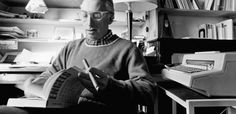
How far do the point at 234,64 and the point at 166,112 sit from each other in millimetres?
820

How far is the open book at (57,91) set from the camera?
88 centimetres

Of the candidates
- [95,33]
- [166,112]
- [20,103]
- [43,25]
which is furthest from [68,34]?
[20,103]

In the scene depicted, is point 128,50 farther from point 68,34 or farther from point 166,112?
point 68,34

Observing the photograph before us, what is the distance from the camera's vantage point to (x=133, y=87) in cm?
104

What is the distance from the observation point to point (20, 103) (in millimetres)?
922

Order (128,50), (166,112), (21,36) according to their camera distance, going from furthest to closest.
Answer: (21,36), (166,112), (128,50)

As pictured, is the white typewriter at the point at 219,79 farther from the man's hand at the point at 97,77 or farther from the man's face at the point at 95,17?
the man's face at the point at 95,17

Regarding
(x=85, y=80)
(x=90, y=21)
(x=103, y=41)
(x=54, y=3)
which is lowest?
(x=85, y=80)

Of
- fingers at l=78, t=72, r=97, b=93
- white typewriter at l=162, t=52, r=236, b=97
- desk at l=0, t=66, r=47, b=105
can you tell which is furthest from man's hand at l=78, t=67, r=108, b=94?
desk at l=0, t=66, r=47, b=105

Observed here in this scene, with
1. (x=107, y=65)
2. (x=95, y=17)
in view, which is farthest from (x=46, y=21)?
(x=107, y=65)

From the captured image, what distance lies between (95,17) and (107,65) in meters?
0.29

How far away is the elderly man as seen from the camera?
40.5 inches

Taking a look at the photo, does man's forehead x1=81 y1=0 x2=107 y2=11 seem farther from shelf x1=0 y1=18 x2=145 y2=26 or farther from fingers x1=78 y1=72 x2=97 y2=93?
shelf x1=0 y1=18 x2=145 y2=26

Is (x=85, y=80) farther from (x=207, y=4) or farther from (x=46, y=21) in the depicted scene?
(x=207, y=4)
